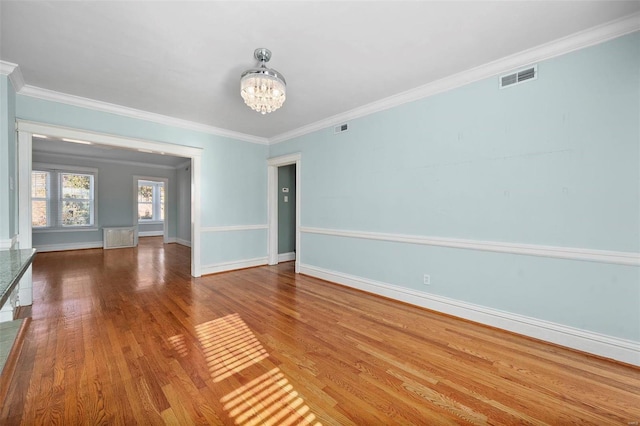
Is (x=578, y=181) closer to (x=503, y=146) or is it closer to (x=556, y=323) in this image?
(x=503, y=146)

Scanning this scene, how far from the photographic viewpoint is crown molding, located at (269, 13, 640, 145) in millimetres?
2117

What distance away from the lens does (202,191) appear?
4.80m

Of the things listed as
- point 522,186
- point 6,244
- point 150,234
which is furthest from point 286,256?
point 150,234

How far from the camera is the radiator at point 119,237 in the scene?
7828mm

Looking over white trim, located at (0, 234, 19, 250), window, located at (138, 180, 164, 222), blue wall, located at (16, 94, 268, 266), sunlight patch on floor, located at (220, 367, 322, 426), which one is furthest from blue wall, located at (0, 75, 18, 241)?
window, located at (138, 180, 164, 222)

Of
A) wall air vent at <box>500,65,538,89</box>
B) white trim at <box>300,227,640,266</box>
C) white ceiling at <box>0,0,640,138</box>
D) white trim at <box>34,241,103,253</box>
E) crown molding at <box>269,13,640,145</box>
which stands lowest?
white trim at <box>34,241,103,253</box>

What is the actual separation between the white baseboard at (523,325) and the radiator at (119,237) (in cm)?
794

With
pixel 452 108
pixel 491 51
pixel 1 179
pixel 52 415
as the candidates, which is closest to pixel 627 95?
pixel 491 51

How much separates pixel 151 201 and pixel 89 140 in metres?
8.59

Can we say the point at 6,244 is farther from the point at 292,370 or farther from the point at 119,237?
the point at 119,237

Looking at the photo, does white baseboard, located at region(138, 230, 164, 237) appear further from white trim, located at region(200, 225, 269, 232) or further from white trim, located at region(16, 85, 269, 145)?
white trim, located at region(16, 85, 269, 145)

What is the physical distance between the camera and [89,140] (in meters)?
3.68

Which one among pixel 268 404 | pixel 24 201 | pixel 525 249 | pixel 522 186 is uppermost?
pixel 522 186

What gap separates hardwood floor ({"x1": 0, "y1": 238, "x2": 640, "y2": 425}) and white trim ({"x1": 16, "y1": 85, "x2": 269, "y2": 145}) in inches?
105
